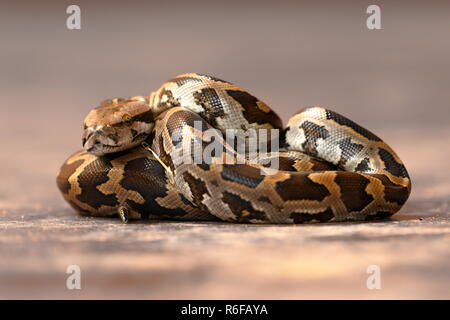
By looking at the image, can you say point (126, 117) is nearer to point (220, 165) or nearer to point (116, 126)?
point (116, 126)

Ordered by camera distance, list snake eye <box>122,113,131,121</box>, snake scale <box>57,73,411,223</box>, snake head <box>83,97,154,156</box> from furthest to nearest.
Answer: snake eye <box>122,113,131,121</box>
snake head <box>83,97,154,156</box>
snake scale <box>57,73,411,223</box>

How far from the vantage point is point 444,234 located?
5.23 m

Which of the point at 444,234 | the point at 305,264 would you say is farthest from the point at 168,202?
the point at 444,234

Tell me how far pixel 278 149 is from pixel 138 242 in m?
2.47

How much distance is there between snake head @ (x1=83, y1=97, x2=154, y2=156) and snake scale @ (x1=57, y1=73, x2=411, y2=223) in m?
0.01

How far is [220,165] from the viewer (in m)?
5.61

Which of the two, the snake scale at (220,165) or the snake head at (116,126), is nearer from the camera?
the snake scale at (220,165)

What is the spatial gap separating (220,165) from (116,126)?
116 cm

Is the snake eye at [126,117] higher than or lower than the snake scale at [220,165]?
higher

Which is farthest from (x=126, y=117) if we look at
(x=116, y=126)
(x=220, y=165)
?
(x=220, y=165)

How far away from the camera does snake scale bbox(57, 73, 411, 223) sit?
18.2ft

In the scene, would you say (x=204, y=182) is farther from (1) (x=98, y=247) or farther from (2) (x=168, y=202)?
(1) (x=98, y=247)

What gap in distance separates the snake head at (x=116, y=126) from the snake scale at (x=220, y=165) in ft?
0.04

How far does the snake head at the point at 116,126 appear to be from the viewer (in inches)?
232
